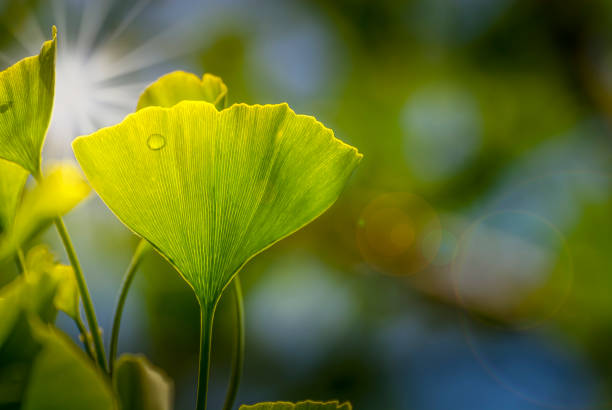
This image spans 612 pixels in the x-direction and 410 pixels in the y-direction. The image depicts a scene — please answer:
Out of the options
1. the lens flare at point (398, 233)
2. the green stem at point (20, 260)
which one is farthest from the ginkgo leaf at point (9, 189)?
the lens flare at point (398, 233)

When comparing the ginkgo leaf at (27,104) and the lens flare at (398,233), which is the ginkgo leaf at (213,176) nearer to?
the ginkgo leaf at (27,104)

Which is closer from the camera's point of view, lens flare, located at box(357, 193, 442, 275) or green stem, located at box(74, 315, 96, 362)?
green stem, located at box(74, 315, 96, 362)

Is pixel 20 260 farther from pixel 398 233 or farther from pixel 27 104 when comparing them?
pixel 398 233

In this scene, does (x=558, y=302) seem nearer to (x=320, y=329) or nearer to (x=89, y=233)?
(x=320, y=329)

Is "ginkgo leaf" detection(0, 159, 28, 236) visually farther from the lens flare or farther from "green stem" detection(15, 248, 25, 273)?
the lens flare

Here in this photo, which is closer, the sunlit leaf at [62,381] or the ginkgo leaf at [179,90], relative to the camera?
the sunlit leaf at [62,381]

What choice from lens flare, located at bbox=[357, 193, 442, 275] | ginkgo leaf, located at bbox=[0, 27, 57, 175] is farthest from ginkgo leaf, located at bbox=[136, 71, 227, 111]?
lens flare, located at bbox=[357, 193, 442, 275]

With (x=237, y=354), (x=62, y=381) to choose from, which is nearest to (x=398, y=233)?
(x=237, y=354)
